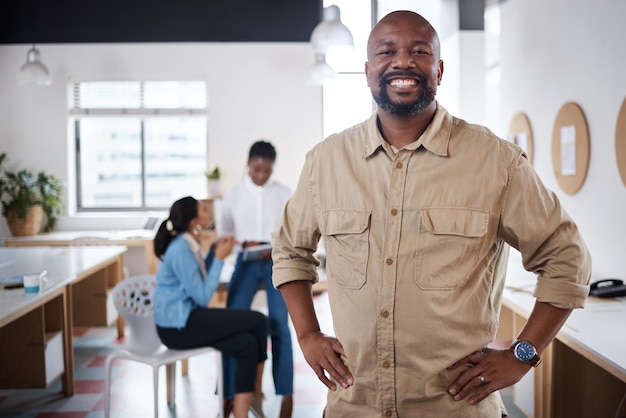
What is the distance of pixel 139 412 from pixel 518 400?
2.23 meters

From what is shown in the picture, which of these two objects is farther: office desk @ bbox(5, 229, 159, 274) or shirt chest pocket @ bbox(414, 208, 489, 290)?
office desk @ bbox(5, 229, 159, 274)

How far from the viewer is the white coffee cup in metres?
3.48

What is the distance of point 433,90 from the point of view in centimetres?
151

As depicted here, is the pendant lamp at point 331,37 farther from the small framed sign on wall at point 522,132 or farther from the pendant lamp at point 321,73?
the small framed sign on wall at point 522,132

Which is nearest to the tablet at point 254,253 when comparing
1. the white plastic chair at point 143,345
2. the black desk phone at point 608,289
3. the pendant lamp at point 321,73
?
the white plastic chair at point 143,345

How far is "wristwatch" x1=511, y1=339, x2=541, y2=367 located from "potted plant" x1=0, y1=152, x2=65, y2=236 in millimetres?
6680

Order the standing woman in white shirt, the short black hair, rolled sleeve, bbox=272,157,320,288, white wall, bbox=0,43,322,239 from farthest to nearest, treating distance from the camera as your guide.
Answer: white wall, bbox=0,43,322,239 → the short black hair → the standing woman in white shirt → rolled sleeve, bbox=272,157,320,288

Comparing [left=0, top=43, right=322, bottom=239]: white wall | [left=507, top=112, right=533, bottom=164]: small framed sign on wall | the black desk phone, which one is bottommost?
the black desk phone

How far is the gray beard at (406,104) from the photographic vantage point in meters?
1.49

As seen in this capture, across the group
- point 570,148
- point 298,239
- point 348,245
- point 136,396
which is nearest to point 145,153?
point 136,396

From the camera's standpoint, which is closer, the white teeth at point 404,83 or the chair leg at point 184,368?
the white teeth at point 404,83

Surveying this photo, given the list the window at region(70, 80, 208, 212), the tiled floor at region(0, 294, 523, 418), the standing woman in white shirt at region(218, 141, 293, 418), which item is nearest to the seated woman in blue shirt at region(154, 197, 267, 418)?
the standing woman in white shirt at region(218, 141, 293, 418)

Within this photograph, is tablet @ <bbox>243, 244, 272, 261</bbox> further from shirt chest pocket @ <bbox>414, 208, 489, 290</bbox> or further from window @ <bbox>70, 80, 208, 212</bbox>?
window @ <bbox>70, 80, 208, 212</bbox>

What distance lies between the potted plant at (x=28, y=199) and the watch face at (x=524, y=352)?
6.68m
